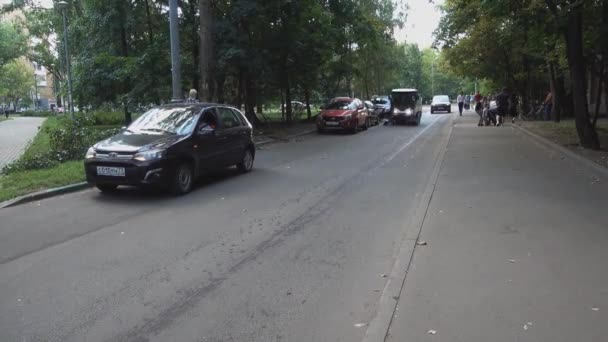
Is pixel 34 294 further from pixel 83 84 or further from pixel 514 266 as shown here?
pixel 83 84

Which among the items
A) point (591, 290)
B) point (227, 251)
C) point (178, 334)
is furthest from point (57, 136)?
point (591, 290)

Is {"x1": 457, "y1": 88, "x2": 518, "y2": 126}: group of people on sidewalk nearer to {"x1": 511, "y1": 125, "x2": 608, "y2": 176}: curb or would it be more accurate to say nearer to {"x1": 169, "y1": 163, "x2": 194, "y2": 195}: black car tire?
{"x1": 511, "y1": 125, "x2": 608, "y2": 176}: curb

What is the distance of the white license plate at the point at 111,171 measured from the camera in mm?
8445

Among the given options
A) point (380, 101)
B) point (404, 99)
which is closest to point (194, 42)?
point (404, 99)

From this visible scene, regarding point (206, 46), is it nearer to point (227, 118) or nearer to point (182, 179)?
point (227, 118)

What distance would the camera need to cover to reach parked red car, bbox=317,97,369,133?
2333cm

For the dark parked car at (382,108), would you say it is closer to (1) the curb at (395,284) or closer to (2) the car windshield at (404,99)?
(2) the car windshield at (404,99)

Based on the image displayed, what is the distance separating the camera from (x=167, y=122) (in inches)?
386

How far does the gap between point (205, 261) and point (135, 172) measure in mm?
3563

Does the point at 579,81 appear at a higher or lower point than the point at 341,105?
higher

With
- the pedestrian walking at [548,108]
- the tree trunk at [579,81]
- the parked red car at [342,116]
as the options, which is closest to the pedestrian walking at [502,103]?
the pedestrian walking at [548,108]

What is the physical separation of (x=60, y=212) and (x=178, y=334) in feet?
16.3

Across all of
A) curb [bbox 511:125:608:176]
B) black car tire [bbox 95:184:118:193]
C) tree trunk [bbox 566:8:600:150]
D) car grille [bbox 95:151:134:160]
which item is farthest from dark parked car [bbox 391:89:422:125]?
car grille [bbox 95:151:134:160]

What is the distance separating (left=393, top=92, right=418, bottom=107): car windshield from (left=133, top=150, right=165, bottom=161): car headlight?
72.3 ft
